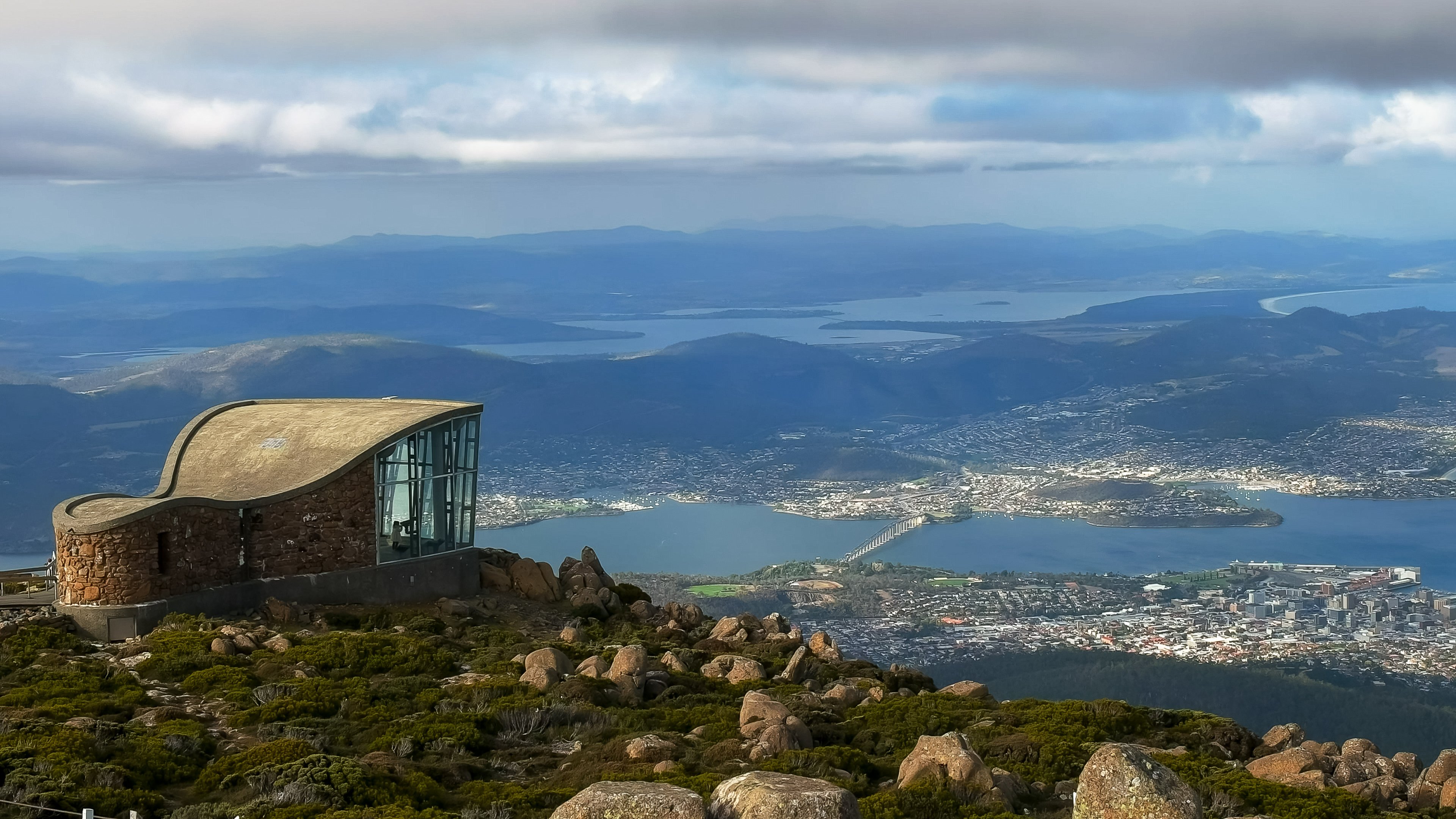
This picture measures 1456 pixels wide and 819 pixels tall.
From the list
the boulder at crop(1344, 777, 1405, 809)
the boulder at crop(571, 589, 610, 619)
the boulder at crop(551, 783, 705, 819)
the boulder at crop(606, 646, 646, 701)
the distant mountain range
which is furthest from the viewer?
the distant mountain range

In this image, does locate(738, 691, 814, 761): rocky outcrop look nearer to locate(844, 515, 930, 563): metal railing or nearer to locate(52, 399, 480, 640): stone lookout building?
locate(52, 399, 480, 640): stone lookout building

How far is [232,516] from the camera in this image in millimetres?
28047

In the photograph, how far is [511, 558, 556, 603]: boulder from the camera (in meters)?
32.1

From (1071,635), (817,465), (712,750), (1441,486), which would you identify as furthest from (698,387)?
(712,750)

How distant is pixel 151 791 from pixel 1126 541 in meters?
96.7

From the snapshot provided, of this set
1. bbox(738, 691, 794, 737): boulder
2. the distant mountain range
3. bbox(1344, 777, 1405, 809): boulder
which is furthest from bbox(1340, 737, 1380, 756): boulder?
the distant mountain range

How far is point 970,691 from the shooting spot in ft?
82.5

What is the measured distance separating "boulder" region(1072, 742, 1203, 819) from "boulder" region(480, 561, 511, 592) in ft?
64.8

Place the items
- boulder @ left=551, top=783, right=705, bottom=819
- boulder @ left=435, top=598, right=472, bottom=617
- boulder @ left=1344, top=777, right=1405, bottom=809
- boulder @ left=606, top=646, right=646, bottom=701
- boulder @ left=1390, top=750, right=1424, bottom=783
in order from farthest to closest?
boulder @ left=435, top=598, right=472, bottom=617, boulder @ left=606, top=646, right=646, bottom=701, boulder @ left=1390, top=750, right=1424, bottom=783, boulder @ left=1344, top=777, right=1405, bottom=809, boulder @ left=551, top=783, right=705, bottom=819

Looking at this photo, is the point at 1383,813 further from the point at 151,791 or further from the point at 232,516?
the point at 232,516

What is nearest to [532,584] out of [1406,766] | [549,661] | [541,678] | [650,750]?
[549,661]

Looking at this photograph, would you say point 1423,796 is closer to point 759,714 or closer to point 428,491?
point 759,714

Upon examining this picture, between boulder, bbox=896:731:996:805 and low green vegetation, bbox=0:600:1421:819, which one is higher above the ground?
boulder, bbox=896:731:996:805

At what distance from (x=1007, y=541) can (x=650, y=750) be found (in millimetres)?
89948
